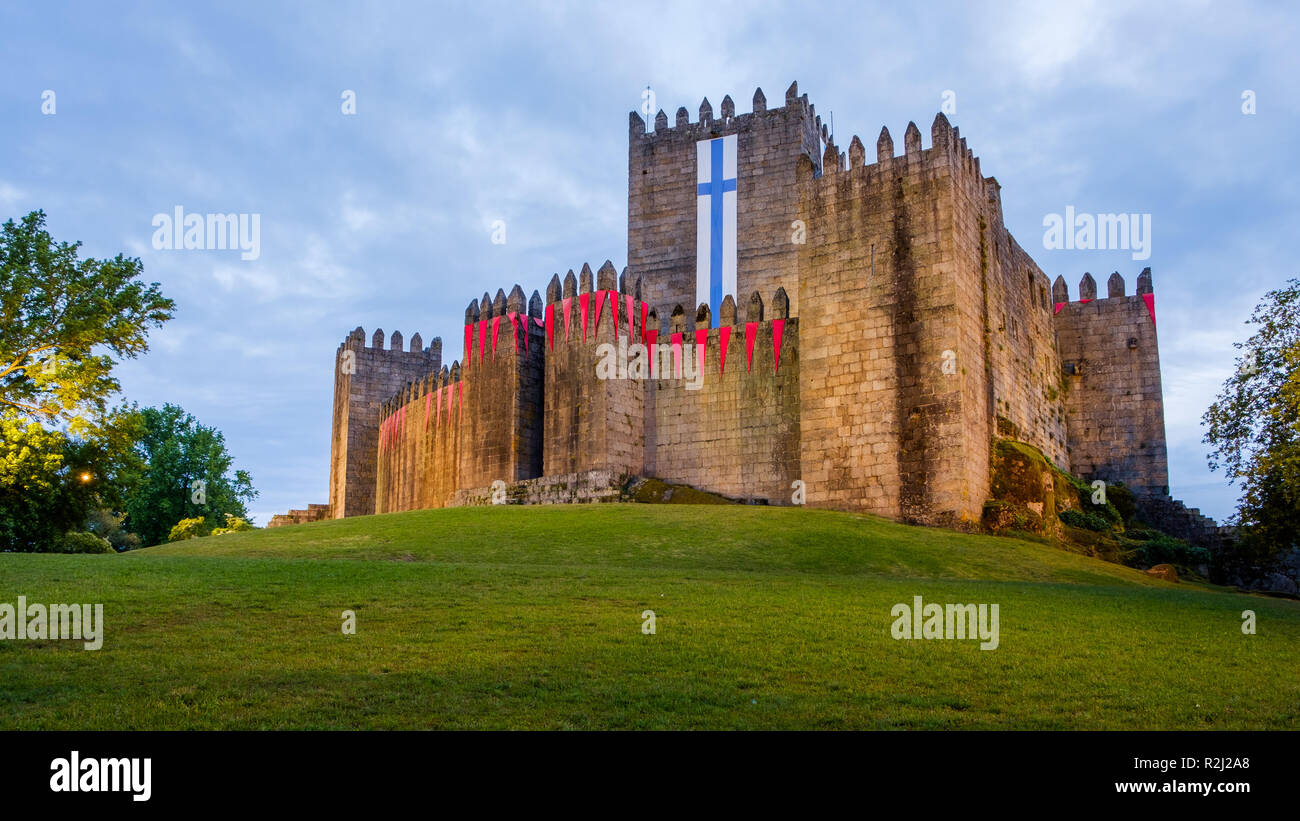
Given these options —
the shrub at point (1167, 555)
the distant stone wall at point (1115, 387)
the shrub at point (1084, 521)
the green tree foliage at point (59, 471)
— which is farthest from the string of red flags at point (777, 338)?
the green tree foliage at point (59, 471)

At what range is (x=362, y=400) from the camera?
5278 centimetres

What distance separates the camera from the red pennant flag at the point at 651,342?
116 ft

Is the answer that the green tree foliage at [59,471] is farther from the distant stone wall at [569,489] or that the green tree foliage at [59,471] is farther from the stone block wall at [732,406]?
the stone block wall at [732,406]

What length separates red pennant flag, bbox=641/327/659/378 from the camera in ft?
116

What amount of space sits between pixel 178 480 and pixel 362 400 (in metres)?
11.0

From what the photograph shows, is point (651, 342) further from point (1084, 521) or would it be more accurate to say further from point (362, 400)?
point (362, 400)

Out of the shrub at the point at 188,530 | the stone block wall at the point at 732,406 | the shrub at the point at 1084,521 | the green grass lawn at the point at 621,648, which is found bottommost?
Result: the green grass lawn at the point at 621,648

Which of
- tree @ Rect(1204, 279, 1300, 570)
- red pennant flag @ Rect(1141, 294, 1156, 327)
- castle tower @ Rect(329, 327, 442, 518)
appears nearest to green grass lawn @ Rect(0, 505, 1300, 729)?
tree @ Rect(1204, 279, 1300, 570)

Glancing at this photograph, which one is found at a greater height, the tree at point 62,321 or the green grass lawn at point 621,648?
the tree at point 62,321

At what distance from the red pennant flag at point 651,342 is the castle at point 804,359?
0.06 meters

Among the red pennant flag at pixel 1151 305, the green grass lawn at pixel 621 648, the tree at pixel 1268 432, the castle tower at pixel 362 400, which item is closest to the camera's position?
the green grass lawn at pixel 621 648

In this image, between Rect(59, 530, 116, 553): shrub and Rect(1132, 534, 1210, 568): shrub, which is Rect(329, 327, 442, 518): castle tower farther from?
Rect(1132, 534, 1210, 568): shrub

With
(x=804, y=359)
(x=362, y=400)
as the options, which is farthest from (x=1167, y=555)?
(x=362, y=400)

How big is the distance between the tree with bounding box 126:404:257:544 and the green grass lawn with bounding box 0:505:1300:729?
33.9 m
